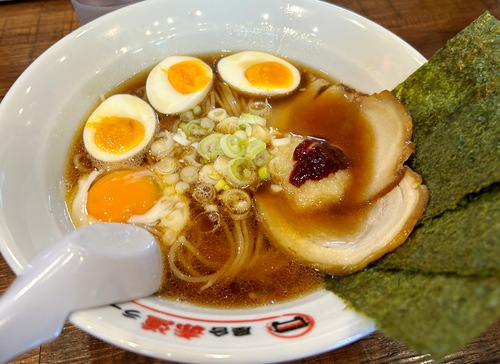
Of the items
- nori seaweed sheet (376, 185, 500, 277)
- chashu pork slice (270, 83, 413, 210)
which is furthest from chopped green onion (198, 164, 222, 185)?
nori seaweed sheet (376, 185, 500, 277)

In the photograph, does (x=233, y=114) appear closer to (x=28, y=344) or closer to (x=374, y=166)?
(x=374, y=166)

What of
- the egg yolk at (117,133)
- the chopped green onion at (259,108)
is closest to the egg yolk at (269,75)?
the chopped green onion at (259,108)

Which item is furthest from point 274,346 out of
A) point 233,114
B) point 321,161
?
point 233,114

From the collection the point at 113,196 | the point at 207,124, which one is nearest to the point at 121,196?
the point at 113,196

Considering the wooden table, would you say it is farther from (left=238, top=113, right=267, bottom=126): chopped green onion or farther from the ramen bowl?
(left=238, top=113, right=267, bottom=126): chopped green onion

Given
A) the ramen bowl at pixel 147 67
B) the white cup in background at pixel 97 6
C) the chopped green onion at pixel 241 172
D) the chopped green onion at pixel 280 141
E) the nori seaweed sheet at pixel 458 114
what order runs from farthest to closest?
1. the white cup in background at pixel 97 6
2. the chopped green onion at pixel 280 141
3. the chopped green onion at pixel 241 172
4. the nori seaweed sheet at pixel 458 114
5. the ramen bowl at pixel 147 67

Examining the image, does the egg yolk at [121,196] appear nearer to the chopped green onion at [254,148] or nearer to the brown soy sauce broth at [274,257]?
the brown soy sauce broth at [274,257]
